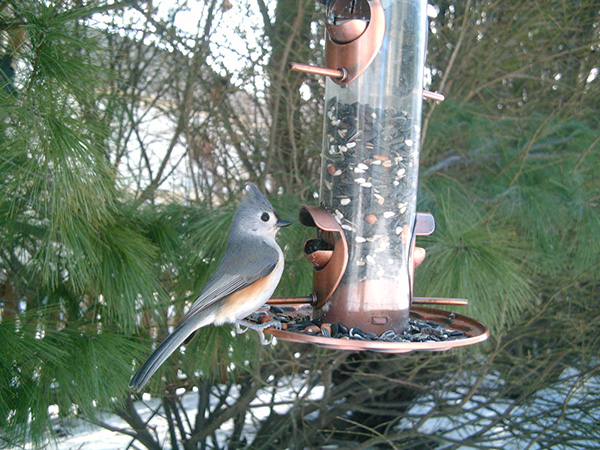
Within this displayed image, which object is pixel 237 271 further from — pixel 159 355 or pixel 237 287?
pixel 159 355

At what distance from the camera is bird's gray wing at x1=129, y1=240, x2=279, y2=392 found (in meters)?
1.65

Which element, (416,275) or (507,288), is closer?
(507,288)

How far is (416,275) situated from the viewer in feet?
7.70

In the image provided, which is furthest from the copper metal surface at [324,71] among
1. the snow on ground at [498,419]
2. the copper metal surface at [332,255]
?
the snow on ground at [498,419]

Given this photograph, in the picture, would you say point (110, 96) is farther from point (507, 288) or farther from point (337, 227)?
point (507, 288)

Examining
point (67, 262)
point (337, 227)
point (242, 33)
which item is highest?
point (242, 33)

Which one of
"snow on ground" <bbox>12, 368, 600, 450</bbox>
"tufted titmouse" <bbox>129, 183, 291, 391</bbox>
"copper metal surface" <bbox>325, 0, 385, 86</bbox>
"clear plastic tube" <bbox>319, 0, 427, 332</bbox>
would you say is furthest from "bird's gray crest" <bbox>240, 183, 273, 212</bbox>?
"snow on ground" <bbox>12, 368, 600, 450</bbox>

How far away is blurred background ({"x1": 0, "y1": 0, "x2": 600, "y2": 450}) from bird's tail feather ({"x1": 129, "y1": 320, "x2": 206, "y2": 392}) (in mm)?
426

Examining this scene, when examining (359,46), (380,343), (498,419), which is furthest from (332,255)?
(498,419)

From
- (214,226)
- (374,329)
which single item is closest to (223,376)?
(214,226)

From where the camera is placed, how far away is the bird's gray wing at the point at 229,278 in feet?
5.42

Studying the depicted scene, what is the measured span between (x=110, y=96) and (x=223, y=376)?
1713 mm

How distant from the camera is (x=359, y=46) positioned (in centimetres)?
181

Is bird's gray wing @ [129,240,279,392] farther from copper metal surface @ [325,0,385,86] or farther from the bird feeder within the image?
copper metal surface @ [325,0,385,86]
